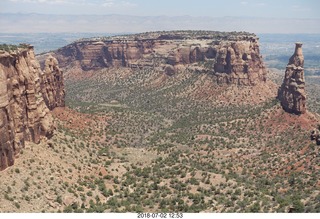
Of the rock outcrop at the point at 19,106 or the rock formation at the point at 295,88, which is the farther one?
the rock formation at the point at 295,88

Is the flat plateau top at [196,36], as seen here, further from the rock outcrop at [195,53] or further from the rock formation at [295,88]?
the rock formation at [295,88]

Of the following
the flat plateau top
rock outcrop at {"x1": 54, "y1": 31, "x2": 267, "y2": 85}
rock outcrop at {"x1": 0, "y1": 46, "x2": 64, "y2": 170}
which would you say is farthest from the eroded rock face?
the flat plateau top

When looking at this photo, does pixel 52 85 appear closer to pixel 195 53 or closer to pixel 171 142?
pixel 171 142

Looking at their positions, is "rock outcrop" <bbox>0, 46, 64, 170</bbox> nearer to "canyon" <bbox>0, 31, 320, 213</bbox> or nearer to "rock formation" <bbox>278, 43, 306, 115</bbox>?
"canyon" <bbox>0, 31, 320, 213</bbox>

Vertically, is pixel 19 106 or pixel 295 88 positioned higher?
pixel 19 106

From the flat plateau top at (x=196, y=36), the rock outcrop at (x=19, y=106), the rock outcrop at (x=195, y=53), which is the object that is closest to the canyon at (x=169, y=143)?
the rock outcrop at (x=19, y=106)

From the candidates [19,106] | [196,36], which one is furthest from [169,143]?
[196,36]

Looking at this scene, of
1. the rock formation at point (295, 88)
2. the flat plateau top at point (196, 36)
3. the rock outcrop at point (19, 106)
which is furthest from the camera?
the flat plateau top at point (196, 36)
